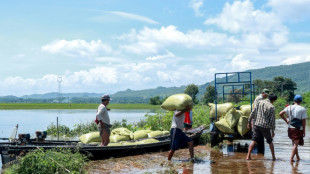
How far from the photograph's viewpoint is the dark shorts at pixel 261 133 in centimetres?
848

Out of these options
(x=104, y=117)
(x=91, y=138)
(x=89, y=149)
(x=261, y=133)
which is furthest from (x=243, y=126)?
(x=91, y=138)

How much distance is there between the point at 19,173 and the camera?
6.43 meters

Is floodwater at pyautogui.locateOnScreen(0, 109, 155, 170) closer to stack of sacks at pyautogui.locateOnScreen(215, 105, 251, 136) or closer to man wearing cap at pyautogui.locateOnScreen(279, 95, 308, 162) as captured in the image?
stack of sacks at pyautogui.locateOnScreen(215, 105, 251, 136)

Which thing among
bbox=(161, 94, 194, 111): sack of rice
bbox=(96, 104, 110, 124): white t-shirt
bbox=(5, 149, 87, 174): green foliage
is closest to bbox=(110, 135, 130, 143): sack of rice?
bbox=(96, 104, 110, 124): white t-shirt

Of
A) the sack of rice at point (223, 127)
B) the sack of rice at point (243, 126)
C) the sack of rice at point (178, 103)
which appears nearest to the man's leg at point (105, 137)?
the sack of rice at point (178, 103)

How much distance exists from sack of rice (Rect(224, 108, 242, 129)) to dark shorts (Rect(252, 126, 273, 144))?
1.58 m

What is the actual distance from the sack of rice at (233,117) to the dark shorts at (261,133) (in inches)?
62.1

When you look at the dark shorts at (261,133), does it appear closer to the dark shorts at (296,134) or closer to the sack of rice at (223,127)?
the dark shorts at (296,134)

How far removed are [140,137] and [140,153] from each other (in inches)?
61.2

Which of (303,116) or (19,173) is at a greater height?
(303,116)

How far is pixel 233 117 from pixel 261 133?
175 cm

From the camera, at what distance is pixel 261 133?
8.63 metres

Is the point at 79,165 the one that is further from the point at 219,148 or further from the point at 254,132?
the point at 219,148

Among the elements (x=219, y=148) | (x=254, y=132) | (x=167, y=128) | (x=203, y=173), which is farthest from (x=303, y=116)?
(x=167, y=128)
